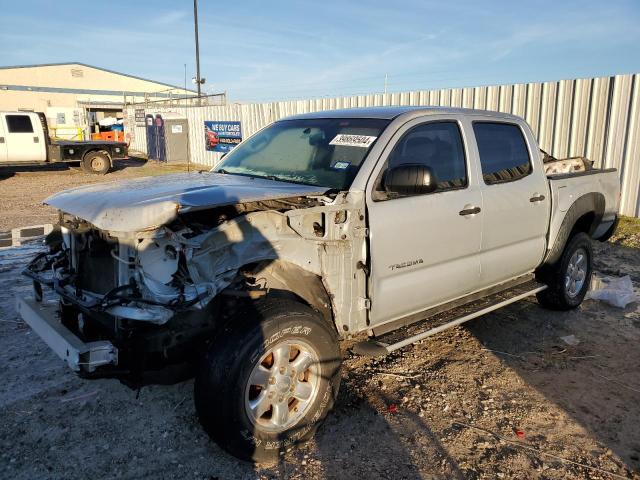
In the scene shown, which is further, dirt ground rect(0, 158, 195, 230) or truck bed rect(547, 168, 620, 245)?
dirt ground rect(0, 158, 195, 230)

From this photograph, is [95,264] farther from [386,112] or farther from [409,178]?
[386,112]

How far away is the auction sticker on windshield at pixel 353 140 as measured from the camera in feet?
11.9

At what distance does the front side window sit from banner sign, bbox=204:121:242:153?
1556 cm

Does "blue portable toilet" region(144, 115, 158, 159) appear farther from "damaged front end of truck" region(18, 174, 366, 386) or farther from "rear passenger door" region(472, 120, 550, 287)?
"damaged front end of truck" region(18, 174, 366, 386)

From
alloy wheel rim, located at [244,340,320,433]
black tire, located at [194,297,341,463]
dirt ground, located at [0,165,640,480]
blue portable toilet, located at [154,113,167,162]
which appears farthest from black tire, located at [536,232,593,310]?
blue portable toilet, located at [154,113,167,162]

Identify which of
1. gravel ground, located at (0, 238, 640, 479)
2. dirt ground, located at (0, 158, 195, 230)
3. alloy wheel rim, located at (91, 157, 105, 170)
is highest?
alloy wheel rim, located at (91, 157, 105, 170)

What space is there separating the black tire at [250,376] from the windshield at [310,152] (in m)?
1.00

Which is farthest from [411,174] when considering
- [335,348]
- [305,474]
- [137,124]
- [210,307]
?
[137,124]

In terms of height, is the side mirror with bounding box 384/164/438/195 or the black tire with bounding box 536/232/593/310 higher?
the side mirror with bounding box 384/164/438/195

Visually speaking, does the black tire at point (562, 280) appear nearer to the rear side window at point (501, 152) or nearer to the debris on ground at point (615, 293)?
the debris on ground at point (615, 293)

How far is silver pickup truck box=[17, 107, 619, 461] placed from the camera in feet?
9.07

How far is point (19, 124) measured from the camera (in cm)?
1772

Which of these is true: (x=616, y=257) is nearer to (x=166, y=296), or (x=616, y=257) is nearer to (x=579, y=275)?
(x=579, y=275)

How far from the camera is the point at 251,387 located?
9.90ft
